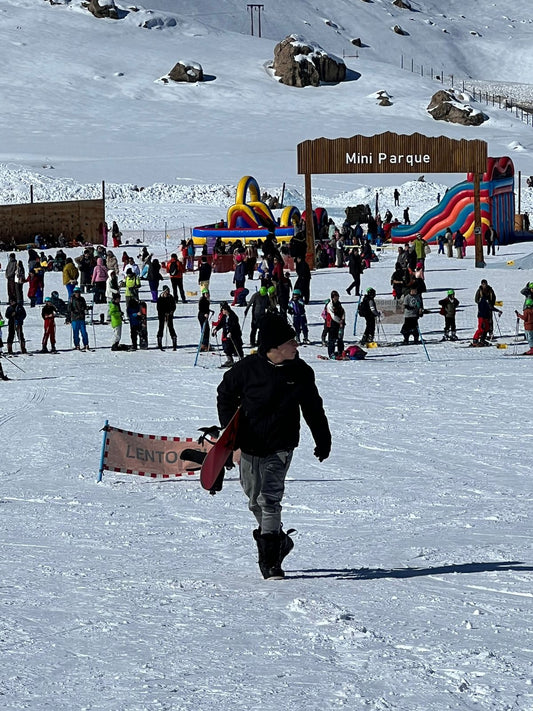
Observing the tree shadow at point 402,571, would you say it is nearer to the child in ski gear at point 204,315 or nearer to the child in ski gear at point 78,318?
the child in ski gear at point 204,315

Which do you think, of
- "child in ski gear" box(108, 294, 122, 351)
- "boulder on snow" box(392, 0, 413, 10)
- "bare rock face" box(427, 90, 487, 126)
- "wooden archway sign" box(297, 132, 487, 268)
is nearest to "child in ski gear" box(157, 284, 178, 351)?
"child in ski gear" box(108, 294, 122, 351)

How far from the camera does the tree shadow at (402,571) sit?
21.3ft

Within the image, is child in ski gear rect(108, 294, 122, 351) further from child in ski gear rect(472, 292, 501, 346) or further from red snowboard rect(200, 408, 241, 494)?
red snowboard rect(200, 408, 241, 494)

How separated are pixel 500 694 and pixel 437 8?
15998 cm

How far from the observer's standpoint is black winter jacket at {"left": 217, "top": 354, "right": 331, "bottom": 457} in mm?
6191

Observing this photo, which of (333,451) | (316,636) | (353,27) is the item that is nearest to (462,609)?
(316,636)

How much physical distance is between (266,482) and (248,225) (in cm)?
3346

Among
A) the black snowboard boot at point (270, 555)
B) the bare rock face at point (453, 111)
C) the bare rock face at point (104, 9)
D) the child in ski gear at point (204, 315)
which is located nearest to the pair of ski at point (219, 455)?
the black snowboard boot at point (270, 555)

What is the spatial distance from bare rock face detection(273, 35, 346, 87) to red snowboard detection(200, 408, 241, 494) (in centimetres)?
9096

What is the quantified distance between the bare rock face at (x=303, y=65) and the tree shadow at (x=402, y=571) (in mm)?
90842

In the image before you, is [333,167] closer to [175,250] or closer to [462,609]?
[175,250]

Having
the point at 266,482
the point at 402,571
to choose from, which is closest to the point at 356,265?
the point at 402,571

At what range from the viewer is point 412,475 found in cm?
1048

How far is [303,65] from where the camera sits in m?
95.3
